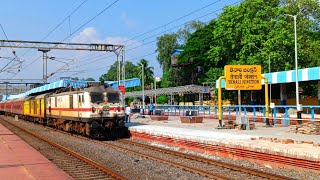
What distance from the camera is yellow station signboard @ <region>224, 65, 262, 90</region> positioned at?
2273cm

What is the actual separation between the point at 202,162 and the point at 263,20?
42.8 metres

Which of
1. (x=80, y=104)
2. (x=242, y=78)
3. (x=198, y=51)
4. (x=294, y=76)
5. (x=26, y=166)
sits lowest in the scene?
(x=26, y=166)

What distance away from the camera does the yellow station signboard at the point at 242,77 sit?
22.7 meters

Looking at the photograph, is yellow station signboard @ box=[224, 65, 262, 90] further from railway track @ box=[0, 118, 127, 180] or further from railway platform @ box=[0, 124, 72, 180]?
railway platform @ box=[0, 124, 72, 180]

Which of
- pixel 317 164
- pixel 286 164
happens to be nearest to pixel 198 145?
Result: pixel 286 164

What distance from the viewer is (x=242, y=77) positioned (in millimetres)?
22953

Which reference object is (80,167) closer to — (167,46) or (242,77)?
(242,77)

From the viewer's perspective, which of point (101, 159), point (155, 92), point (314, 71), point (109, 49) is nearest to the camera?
point (101, 159)

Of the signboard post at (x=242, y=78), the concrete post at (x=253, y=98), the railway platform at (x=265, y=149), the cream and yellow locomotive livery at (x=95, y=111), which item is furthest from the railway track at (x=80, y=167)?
the concrete post at (x=253, y=98)

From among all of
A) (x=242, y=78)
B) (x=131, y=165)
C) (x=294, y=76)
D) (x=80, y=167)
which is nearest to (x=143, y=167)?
(x=131, y=165)

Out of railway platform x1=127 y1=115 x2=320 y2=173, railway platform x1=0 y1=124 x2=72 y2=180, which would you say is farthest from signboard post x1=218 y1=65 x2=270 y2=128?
railway platform x1=0 y1=124 x2=72 y2=180

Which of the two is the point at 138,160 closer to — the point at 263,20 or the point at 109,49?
the point at 109,49

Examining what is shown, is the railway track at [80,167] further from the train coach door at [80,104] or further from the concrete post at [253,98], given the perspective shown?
the concrete post at [253,98]

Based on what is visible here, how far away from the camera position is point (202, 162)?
45.1 ft
